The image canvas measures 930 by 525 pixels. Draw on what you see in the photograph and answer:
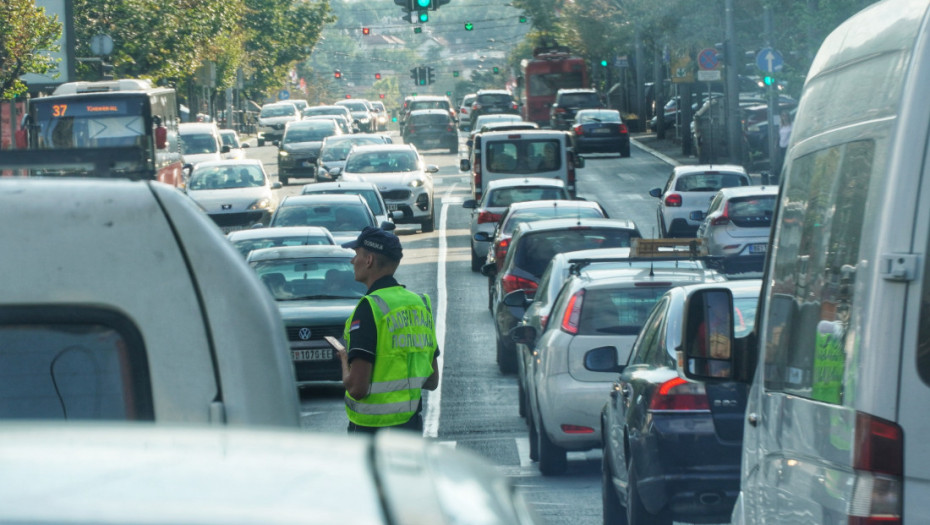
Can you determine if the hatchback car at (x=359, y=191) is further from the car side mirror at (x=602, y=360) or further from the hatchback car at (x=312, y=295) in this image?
the car side mirror at (x=602, y=360)

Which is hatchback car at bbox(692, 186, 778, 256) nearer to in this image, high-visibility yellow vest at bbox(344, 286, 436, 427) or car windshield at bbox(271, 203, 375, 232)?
car windshield at bbox(271, 203, 375, 232)

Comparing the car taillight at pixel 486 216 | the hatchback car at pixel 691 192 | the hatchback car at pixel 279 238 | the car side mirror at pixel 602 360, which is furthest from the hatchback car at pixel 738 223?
the car side mirror at pixel 602 360

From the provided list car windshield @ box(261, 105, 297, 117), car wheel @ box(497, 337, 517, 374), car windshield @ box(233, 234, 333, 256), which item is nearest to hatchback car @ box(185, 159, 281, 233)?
car windshield @ box(233, 234, 333, 256)

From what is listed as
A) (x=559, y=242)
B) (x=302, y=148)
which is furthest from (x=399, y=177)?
(x=559, y=242)

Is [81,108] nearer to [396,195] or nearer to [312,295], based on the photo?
[396,195]

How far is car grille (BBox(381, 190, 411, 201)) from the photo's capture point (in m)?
31.9

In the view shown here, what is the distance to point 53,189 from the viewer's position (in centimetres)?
277

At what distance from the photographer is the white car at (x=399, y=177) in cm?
3194

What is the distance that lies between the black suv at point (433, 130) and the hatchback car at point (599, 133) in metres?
9.96

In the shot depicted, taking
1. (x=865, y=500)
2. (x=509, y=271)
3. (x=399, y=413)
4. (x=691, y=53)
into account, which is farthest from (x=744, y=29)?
(x=865, y=500)

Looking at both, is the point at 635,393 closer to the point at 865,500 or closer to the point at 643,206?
the point at 865,500

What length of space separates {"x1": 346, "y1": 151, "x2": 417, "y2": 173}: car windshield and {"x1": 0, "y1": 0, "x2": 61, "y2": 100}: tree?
6831mm

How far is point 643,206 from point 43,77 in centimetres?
1534

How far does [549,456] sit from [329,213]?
1359 centimetres
